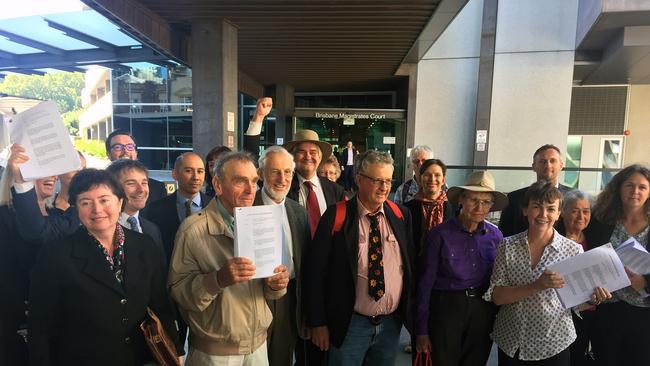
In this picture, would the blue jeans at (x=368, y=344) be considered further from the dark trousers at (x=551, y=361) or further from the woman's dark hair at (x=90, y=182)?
the woman's dark hair at (x=90, y=182)

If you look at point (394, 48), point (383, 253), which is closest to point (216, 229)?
point (383, 253)

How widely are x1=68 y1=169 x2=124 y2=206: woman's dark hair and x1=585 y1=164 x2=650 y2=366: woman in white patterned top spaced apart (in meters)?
3.16

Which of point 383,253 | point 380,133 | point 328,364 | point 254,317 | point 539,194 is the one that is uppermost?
point 380,133

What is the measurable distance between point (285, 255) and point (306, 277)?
0.77ft

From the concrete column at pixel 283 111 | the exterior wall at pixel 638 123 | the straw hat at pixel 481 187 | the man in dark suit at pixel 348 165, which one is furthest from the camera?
the concrete column at pixel 283 111

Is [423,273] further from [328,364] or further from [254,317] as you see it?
[254,317]

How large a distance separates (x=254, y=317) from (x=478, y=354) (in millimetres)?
1593

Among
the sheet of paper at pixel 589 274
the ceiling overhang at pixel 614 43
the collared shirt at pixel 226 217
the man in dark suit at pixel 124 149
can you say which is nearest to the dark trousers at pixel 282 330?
the collared shirt at pixel 226 217

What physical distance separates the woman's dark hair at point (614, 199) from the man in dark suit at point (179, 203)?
3.18 meters

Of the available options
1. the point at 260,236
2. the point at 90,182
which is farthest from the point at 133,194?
the point at 260,236

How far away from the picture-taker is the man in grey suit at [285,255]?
2.19m

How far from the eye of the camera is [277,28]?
7.26 metres

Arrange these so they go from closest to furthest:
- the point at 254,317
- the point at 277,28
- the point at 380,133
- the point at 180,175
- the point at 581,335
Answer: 1. the point at 254,317
2. the point at 581,335
3. the point at 180,175
4. the point at 277,28
5. the point at 380,133

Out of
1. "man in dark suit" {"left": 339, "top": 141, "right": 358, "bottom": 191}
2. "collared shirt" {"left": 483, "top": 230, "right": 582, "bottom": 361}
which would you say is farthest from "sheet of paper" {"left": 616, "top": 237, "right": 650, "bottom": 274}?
"man in dark suit" {"left": 339, "top": 141, "right": 358, "bottom": 191}
